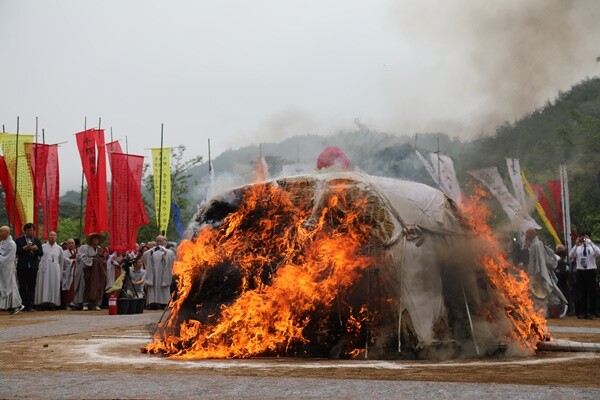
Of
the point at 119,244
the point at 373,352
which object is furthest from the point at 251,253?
the point at 119,244

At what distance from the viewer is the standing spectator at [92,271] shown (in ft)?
72.3

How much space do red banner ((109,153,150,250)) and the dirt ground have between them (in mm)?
16239

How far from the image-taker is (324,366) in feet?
26.0

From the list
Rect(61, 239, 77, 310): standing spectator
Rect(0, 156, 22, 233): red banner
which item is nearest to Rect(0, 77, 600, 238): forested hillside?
Rect(61, 239, 77, 310): standing spectator

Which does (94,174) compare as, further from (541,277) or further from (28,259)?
(541,277)

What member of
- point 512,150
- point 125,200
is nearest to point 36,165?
point 125,200

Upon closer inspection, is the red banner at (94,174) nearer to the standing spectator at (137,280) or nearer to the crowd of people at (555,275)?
the standing spectator at (137,280)

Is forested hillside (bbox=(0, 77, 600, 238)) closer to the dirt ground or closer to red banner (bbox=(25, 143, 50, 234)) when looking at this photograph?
the dirt ground

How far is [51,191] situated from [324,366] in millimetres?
20471

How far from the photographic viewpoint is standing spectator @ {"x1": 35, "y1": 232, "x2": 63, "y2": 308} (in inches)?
860

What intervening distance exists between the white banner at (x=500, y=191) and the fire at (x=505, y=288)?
41.4 ft

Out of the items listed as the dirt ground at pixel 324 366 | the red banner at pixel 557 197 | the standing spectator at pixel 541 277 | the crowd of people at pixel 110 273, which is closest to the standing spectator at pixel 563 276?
the crowd of people at pixel 110 273

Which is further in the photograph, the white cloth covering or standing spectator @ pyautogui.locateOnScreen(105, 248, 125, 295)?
standing spectator @ pyautogui.locateOnScreen(105, 248, 125, 295)

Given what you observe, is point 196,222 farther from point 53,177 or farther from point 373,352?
point 53,177
